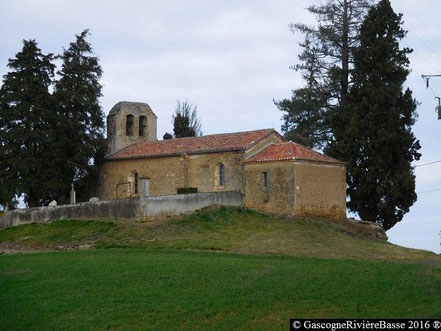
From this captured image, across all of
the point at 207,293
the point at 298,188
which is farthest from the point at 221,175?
the point at 207,293

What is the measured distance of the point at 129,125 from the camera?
5475 cm

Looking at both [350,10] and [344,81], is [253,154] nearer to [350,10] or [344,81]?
[344,81]

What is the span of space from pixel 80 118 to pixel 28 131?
4.00 m

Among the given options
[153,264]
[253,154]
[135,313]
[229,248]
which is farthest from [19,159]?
[135,313]

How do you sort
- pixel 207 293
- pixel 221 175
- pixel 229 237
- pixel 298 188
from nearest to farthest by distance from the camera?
pixel 207 293 < pixel 229 237 < pixel 298 188 < pixel 221 175

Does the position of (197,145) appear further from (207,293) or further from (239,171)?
(207,293)

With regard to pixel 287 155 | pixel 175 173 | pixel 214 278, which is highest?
pixel 287 155

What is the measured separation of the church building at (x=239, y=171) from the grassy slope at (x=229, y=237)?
1871 millimetres

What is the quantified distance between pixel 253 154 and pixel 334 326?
2606cm

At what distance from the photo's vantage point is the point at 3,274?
2939cm

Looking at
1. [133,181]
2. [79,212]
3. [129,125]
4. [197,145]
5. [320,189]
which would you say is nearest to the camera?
[320,189]

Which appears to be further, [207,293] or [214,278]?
[214,278]

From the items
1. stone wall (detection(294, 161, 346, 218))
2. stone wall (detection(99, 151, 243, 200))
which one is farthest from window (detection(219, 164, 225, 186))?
stone wall (detection(294, 161, 346, 218))

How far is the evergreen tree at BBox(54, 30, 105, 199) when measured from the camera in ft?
165
